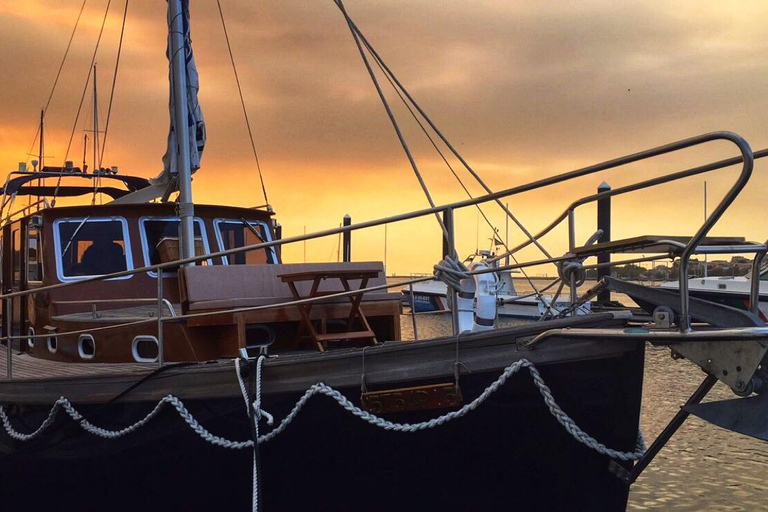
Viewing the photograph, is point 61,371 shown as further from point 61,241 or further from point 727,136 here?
point 727,136

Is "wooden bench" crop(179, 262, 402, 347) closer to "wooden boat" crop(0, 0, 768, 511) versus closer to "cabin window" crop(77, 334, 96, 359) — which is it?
"wooden boat" crop(0, 0, 768, 511)

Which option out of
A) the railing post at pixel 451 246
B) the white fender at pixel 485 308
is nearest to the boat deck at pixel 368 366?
the railing post at pixel 451 246

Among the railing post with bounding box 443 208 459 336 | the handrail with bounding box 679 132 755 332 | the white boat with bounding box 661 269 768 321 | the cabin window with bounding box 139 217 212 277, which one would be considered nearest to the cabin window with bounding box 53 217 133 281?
the cabin window with bounding box 139 217 212 277

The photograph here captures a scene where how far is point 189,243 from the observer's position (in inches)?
284

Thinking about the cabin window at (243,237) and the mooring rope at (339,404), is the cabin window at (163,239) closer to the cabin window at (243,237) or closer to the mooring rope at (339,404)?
the cabin window at (243,237)

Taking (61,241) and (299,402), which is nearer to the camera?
(299,402)

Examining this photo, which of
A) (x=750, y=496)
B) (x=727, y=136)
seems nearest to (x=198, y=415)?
(x=727, y=136)

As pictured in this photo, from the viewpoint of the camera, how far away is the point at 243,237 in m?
8.54

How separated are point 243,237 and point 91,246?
5.17ft

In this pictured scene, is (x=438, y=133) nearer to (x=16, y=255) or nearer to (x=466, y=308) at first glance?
(x=466, y=308)

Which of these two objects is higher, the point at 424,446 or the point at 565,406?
A: the point at 565,406

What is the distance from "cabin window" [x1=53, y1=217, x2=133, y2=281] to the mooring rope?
6.33 feet

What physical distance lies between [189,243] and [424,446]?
11.4ft

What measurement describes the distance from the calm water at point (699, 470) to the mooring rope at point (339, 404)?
15.7 ft
